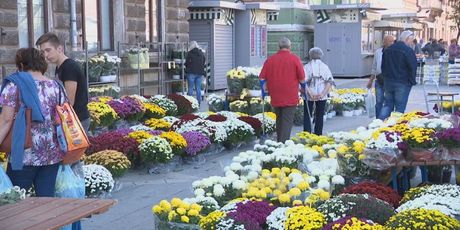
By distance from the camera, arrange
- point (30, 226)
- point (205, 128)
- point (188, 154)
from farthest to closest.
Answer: point (205, 128)
point (188, 154)
point (30, 226)

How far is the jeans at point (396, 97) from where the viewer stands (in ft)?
38.3

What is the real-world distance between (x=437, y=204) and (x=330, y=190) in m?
1.20

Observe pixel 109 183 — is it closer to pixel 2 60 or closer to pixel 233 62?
pixel 2 60

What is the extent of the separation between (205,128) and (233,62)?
1659cm

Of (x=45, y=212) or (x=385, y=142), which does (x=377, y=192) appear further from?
(x=45, y=212)

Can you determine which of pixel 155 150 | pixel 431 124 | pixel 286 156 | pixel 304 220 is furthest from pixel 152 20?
pixel 304 220

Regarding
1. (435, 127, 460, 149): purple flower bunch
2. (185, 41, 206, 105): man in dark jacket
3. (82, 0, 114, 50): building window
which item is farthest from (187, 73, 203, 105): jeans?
(435, 127, 460, 149): purple flower bunch

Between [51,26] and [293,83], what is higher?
[51,26]

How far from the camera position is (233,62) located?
27.3m

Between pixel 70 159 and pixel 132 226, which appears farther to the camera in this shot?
pixel 132 226

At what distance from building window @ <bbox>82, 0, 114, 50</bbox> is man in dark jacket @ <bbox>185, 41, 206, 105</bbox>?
2222mm

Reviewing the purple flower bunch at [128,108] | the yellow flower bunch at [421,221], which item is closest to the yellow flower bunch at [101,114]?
the purple flower bunch at [128,108]

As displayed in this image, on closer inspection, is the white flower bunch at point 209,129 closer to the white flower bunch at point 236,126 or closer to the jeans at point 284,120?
the white flower bunch at point 236,126

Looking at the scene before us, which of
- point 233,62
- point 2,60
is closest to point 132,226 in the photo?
point 2,60
